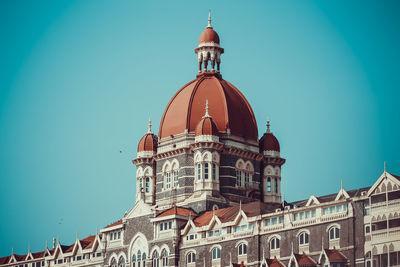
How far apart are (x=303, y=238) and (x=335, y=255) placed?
16.3ft

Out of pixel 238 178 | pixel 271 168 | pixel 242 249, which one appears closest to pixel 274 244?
pixel 242 249

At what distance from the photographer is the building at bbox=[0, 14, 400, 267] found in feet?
284

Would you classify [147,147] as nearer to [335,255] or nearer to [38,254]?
[38,254]

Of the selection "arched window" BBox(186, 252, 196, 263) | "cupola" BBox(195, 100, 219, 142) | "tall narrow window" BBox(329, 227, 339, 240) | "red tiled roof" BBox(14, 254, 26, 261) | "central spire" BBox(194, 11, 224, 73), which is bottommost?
"tall narrow window" BBox(329, 227, 339, 240)

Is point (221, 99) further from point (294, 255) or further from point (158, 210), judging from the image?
point (294, 255)

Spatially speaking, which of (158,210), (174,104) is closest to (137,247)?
(158,210)

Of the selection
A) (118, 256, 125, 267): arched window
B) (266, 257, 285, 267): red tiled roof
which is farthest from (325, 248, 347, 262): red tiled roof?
(118, 256, 125, 267): arched window

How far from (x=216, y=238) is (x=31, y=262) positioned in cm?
3453

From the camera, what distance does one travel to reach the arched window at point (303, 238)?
297 feet

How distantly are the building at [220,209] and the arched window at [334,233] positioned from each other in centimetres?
9

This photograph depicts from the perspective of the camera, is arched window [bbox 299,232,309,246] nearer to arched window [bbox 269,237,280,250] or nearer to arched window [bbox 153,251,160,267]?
arched window [bbox 269,237,280,250]

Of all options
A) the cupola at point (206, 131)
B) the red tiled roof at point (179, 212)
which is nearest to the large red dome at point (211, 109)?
the cupola at point (206, 131)

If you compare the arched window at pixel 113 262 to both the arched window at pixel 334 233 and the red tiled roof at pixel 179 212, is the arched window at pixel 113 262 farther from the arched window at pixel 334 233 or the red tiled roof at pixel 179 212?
the arched window at pixel 334 233

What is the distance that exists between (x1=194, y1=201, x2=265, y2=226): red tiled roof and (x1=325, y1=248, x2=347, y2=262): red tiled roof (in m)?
11.6
